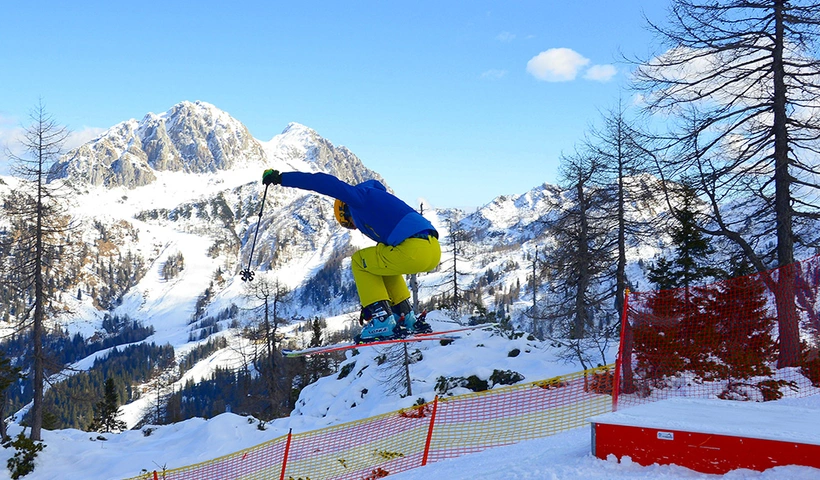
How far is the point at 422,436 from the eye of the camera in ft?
43.8

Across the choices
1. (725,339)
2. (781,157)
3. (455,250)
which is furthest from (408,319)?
(455,250)

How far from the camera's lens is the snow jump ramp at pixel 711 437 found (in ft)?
14.9

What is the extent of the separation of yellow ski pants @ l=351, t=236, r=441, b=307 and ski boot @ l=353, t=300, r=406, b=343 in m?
0.09

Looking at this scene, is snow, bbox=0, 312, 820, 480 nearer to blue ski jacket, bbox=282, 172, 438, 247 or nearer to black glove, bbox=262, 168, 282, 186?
blue ski jacket, bbox=282, 172, 438, 247

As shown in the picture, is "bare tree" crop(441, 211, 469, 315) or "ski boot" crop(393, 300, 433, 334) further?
"bare tree" crop(441, 211, 469, 315)

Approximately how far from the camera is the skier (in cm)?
596

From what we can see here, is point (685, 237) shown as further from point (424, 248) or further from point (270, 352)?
point (270, 352)

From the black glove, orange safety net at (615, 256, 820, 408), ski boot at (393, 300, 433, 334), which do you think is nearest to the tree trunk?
orange safety net at (615, 256, 820, 408)

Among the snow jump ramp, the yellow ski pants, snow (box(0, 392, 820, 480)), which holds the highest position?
the yellow ski pants

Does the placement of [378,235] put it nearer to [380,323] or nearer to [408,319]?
[380,323]

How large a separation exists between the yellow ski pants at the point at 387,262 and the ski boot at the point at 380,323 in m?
0.09

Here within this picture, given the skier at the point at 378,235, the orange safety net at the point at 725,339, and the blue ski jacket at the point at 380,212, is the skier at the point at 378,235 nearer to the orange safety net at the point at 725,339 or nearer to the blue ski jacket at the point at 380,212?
the blue ski jacket at the point at 380,212

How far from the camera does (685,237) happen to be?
18375 millimetres

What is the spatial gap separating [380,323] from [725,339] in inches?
242
